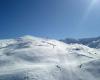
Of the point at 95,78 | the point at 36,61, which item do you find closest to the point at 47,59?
the point at 36,61

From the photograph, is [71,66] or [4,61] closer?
[71,66]

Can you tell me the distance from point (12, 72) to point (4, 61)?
205cm

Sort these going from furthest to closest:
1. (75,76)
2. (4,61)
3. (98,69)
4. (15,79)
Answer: (4,61) < (98,69) < (75,76) < (15,79)

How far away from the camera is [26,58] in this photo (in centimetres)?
1109

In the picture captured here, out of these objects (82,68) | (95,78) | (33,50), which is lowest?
(95,78)

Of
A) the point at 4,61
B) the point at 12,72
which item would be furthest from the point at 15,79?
the point at 4,61

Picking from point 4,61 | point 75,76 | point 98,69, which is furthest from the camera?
point 4,61

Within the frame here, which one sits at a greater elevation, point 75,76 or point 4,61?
point 4,61

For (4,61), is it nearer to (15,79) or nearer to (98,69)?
(15,79)

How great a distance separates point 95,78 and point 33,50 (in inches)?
222

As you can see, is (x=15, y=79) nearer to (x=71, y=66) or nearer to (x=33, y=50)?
(x=71, y=66)

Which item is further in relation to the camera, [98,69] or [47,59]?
[47,59]

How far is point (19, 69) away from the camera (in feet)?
29.7

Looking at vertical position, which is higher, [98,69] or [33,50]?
Answer: [33,50]
